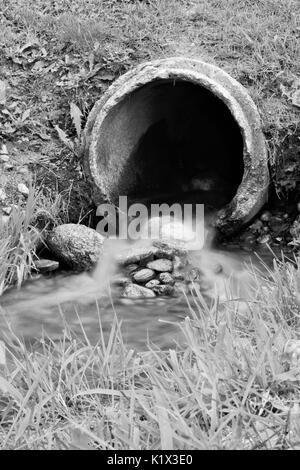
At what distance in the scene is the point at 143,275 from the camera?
199 inches

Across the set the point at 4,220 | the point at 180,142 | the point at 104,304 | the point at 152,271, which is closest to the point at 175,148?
the point at 180,142

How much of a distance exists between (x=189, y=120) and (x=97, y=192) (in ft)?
5.07

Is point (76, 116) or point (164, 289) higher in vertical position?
point (76, 116)

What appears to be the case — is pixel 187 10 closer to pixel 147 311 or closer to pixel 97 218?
pixel 97 218

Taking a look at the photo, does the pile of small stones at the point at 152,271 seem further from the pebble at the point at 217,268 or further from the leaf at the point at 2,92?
the leaf at the point at 2,92

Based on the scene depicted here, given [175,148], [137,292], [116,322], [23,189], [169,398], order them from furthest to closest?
[175,148] < [23,189] < [137,292] < [116,322] < [169,398]

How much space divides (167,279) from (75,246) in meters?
0.85

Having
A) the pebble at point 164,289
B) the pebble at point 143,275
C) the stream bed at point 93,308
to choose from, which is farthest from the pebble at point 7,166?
the pebble at point 164,289

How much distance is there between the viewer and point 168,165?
6582mm

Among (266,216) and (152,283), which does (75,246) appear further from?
(266,216)

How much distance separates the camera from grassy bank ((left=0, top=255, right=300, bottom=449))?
7.20 feet

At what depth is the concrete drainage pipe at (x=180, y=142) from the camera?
5.39 metres
